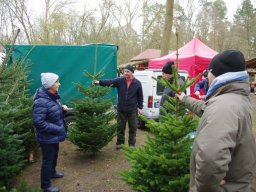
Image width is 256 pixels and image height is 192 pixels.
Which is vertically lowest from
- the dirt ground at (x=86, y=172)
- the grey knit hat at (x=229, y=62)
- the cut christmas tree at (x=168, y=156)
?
the dirt ground at (x=86, y=172)

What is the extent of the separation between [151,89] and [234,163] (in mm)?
8005

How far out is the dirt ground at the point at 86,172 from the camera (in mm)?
5473

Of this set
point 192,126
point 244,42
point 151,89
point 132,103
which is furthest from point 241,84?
point 244,42

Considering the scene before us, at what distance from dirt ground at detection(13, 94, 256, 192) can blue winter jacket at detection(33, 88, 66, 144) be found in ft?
3.76

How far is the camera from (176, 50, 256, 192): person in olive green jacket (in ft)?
6.61

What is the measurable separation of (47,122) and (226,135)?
11.4ft

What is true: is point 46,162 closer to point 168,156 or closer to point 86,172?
point 86,172

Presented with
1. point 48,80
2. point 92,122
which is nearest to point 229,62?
point 48,80

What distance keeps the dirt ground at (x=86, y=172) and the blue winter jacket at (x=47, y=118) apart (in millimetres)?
1147

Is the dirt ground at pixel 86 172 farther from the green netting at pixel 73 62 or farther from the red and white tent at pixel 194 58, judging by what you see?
the red and white tent at pixel 194 58

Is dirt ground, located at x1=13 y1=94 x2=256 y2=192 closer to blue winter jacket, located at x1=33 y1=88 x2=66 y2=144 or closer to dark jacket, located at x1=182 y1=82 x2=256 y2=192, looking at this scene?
blue winter jacket, located at x1=33 y1=88 x2=66 y2=144

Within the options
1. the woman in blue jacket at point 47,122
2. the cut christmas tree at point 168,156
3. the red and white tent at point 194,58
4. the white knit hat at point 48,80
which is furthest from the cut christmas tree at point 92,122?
the red and white tent at point 194,58

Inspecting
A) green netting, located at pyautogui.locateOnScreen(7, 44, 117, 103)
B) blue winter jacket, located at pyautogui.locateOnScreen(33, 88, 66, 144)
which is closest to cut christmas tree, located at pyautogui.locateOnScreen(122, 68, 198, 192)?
blue winter jacket, located at pyautogui.locateOnScreen(33, 88, 66, 144)

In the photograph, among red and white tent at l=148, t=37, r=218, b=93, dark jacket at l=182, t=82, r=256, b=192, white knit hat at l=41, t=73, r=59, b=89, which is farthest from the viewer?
red and white tent at l=148, t=37, r=218, b=93
